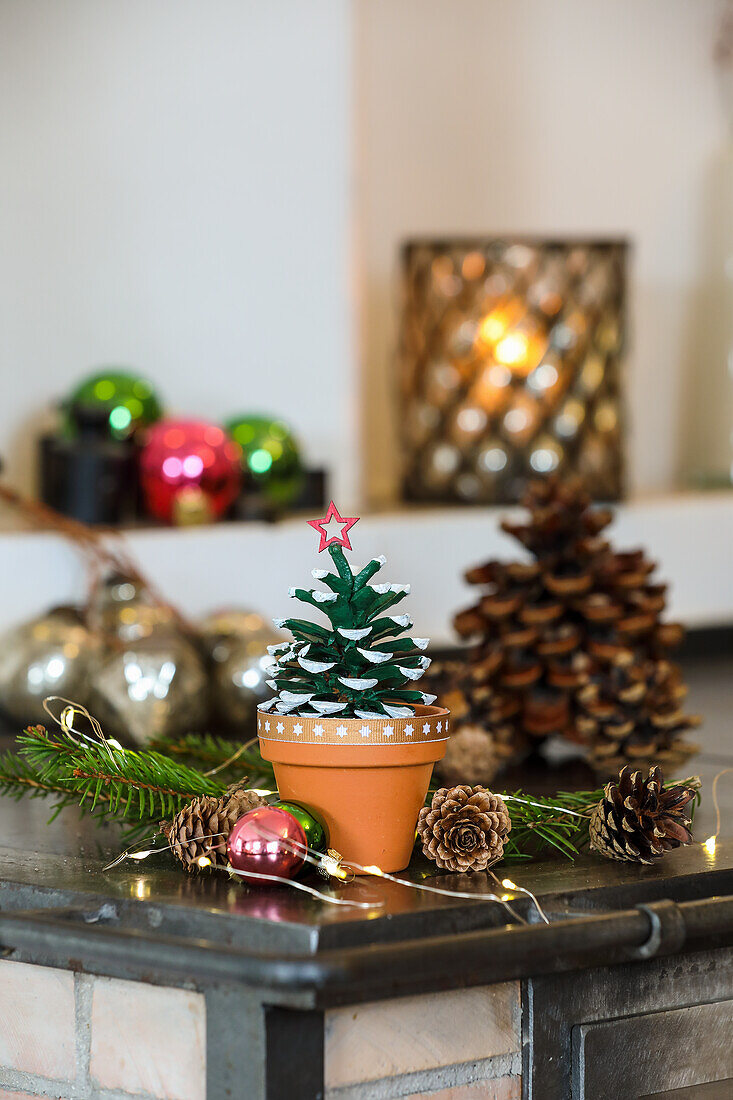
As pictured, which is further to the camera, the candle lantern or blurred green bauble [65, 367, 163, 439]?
the candle lantern

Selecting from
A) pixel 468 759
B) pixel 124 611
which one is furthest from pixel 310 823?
pixel 124 611

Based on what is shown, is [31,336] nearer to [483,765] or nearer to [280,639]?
[280,639]

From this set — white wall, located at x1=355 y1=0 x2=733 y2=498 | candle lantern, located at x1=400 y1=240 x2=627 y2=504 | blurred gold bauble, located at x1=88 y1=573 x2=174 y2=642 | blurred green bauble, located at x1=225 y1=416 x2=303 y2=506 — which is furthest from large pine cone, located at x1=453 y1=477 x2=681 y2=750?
white wall, located at x1=355 y1=0 x2=733 y2=498

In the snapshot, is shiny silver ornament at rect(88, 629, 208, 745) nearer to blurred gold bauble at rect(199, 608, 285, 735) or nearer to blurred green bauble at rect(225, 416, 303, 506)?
blurred gold bauble at rect(199, 608, 285, 735)

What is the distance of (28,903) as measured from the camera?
0.68 metres

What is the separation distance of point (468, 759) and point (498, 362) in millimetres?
823

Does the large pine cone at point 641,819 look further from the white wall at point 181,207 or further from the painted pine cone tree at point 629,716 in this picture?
the white wall at point 181,207

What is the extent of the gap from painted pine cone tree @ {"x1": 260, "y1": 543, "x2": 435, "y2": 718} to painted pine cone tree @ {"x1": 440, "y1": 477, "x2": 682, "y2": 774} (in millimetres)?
364

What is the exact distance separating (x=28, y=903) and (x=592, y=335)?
1241 mm

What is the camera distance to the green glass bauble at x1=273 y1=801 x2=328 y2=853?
656 mm

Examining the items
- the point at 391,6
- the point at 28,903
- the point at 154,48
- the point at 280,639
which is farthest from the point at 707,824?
the point at 391,6

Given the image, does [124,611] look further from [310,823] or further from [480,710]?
[310,823]

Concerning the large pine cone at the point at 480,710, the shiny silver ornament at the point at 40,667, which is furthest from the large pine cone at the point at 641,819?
the shiny silver ornament at the point at 40,667

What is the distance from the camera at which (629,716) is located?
102 centimetres
